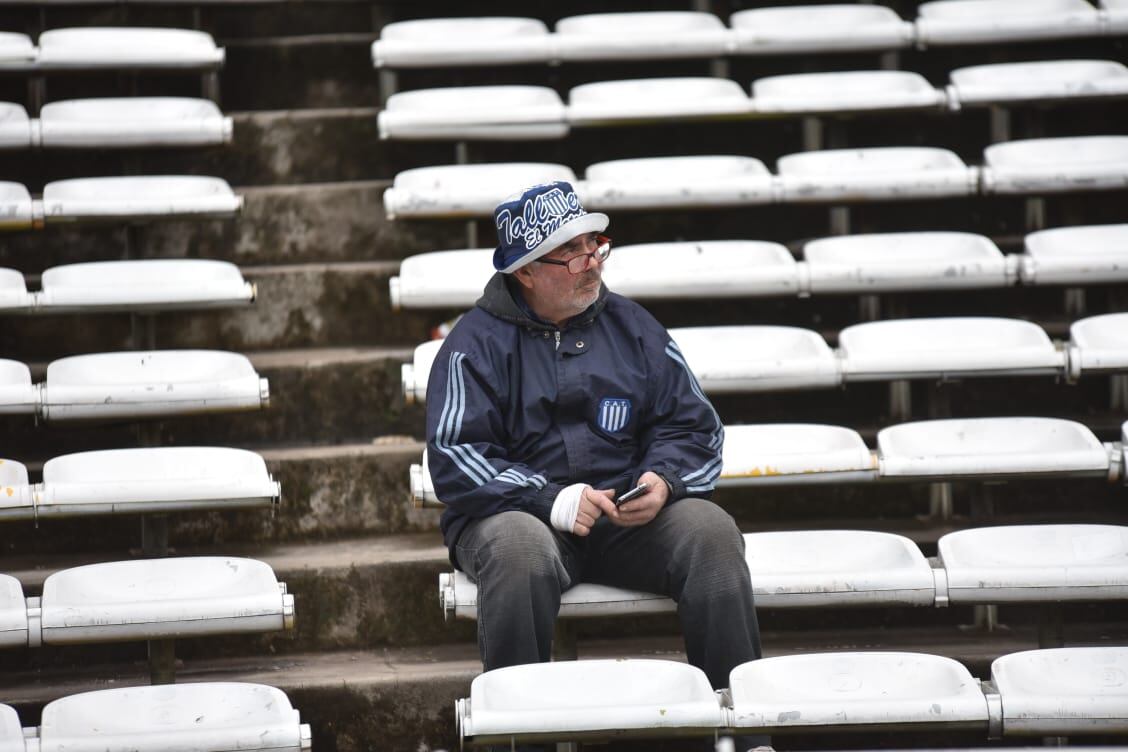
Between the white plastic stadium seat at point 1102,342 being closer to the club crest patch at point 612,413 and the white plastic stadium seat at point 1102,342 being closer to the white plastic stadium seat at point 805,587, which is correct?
the white plastic stadium seat at point 805,587

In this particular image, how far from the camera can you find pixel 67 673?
2.94m

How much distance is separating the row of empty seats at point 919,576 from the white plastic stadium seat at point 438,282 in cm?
93

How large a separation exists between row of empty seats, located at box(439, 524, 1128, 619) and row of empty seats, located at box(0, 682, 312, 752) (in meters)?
0.48

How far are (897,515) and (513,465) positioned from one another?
1156 mm

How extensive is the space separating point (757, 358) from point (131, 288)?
1.46 m

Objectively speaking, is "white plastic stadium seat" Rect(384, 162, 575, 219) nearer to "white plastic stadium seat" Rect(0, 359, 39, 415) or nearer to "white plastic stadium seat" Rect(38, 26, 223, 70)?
"white plastic stadium seat" Rect(38, 26, 223, 70)

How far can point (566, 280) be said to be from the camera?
2.72 meters

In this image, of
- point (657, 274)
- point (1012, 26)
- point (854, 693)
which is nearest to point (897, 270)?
point (657, 274)

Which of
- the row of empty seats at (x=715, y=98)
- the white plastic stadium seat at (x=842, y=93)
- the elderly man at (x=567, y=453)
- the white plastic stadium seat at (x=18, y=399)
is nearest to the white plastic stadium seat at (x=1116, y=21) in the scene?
the row of empty seats at (x=715, y=98)

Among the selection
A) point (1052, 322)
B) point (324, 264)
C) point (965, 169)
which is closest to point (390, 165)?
point (324, 264)

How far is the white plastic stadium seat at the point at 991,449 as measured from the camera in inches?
116

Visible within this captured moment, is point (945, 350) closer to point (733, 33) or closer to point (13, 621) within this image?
point (733, 33)

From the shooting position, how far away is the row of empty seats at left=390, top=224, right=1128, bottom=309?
344 cm

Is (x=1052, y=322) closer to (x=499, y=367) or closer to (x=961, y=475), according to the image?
(x=961, y=475)
